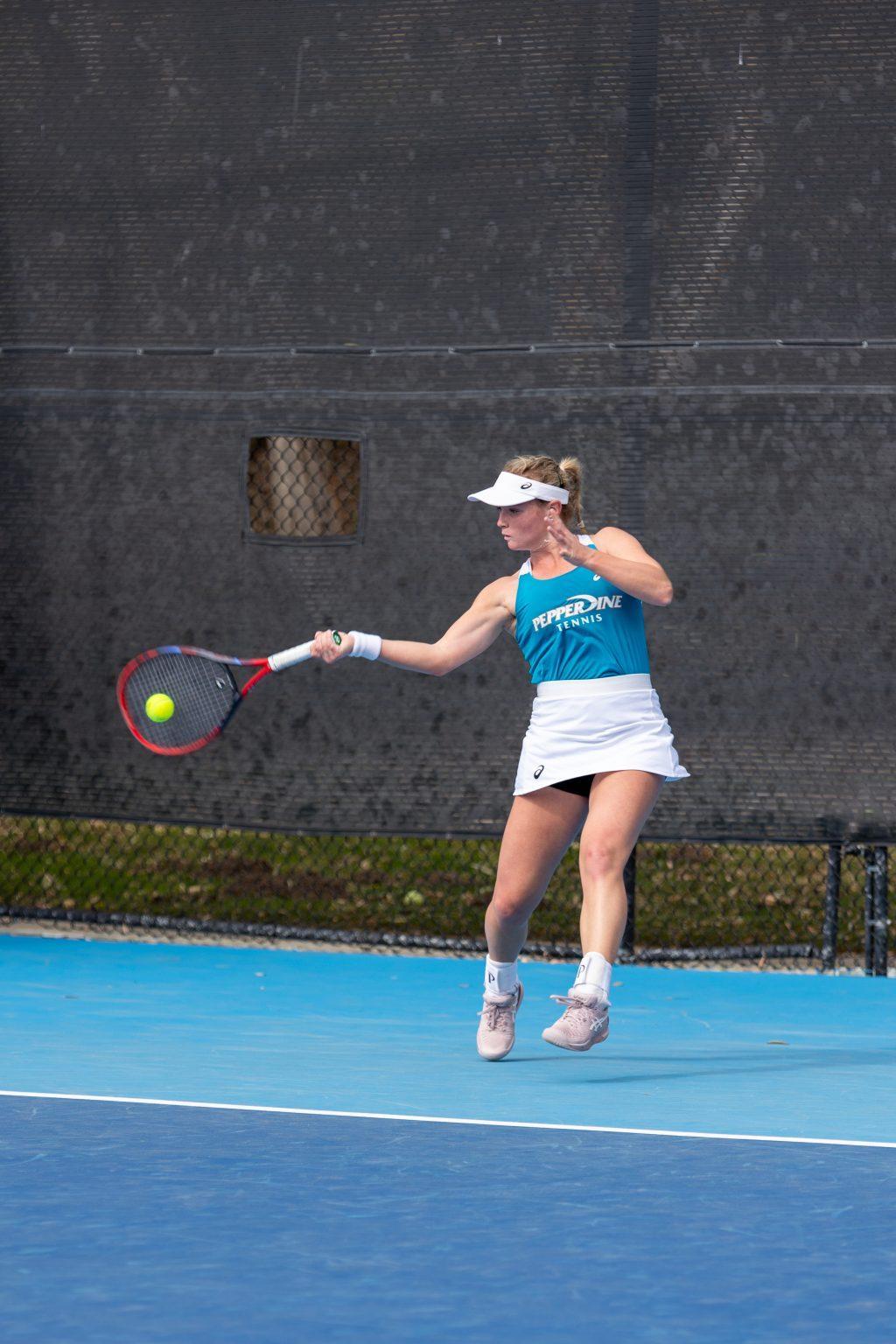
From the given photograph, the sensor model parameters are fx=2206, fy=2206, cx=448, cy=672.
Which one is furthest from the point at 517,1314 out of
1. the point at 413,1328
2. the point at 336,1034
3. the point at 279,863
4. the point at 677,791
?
the point at 279,863

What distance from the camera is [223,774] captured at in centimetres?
761

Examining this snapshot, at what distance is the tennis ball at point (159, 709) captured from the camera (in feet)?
20.5

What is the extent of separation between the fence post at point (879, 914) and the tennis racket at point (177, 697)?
2214 mm

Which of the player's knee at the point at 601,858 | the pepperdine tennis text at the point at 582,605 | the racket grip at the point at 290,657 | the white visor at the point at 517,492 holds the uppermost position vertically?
the white visor at the point at 517,492

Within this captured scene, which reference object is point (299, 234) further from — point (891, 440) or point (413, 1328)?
point (413, 1328)

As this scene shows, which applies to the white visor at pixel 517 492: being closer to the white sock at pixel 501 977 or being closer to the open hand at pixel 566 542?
the open hand at pixel 566 542

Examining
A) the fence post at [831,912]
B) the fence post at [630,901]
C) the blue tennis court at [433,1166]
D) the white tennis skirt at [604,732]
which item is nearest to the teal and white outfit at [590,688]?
the white tennis skirt at [604,732]

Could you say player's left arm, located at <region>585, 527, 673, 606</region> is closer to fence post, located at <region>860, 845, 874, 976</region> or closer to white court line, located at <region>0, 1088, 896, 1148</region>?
white court line, located at <region>0, 1088, 896, 1148</region>

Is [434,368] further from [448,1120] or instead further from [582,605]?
[448,1120]

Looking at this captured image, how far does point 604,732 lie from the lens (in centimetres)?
540

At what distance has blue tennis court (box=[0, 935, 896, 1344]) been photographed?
3.19 metres

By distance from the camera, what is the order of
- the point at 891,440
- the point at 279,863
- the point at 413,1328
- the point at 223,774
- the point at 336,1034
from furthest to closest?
the point at 279,863 → the point at 223,774 → the point at 891,440 → the point at 336,1034 → the point at 413,1328

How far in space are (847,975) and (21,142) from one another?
13.4 ft

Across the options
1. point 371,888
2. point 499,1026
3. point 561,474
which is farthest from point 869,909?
point 371,888
